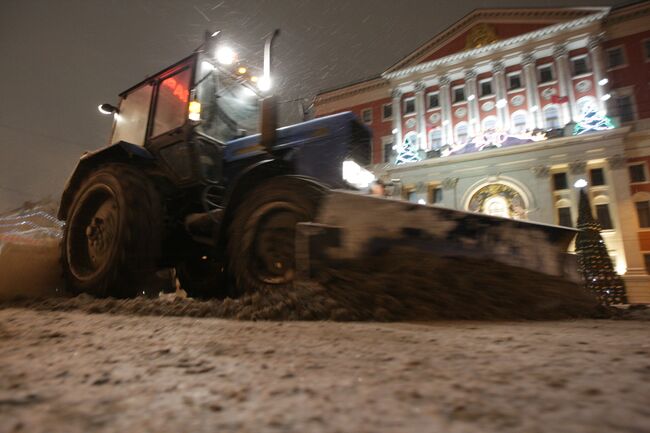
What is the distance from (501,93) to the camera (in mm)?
26359

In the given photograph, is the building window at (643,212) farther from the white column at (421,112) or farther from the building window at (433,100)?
the building window at (433,100)

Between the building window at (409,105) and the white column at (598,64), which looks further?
the building window at (409,105)

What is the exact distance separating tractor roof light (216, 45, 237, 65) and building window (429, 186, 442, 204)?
884 inches

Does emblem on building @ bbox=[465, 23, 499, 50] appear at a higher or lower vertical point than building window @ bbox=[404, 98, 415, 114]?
higher

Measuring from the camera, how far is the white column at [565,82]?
23594 millimetres

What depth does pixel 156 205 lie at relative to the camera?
4.08m

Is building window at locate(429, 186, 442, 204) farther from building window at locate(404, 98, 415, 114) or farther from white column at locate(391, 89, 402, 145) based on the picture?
building window at locate(404, 98, 415, 114)

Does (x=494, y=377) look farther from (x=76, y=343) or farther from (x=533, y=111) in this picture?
(x=533, y=111)

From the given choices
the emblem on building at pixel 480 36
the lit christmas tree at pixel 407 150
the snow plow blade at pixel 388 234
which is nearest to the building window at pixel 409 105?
the lit christmas tree at pixel 407 150

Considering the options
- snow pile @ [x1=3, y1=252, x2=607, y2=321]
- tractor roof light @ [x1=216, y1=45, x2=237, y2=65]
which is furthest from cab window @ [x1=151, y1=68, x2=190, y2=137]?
snow pile @ [x1=3, y1=252, x2=607, y2=321]

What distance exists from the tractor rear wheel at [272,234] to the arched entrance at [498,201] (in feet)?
72.5

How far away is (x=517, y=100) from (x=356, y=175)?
27184mm

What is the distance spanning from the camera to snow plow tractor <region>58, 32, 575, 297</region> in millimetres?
2963

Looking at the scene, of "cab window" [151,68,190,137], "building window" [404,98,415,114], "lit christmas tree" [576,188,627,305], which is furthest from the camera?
"building window" [404,98,415,114]
